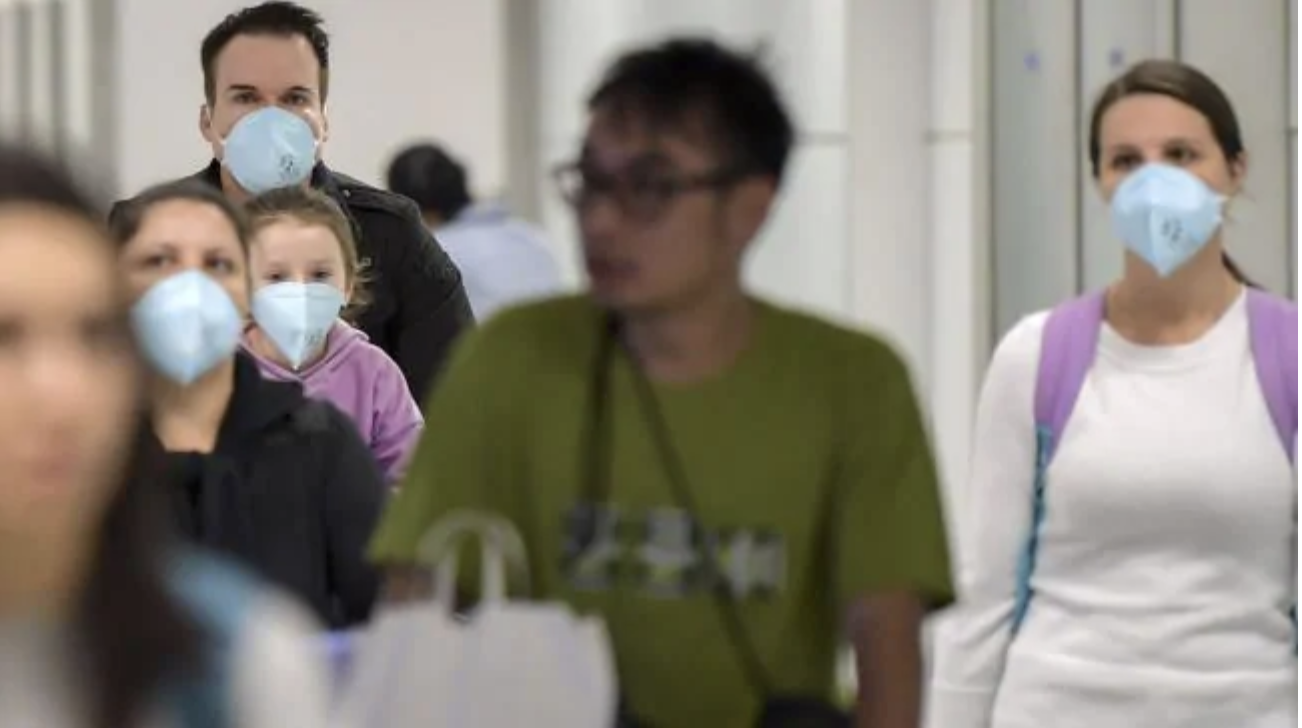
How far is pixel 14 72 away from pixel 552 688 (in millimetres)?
382

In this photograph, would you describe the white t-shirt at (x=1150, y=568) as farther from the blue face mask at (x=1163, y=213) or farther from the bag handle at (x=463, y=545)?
the bag handle at (x=463, y=545)

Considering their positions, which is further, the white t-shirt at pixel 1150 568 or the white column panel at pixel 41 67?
the white t-shirt at pixel 1150 568

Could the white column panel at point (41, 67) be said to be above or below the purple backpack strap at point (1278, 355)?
above

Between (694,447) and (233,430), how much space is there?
20 cm

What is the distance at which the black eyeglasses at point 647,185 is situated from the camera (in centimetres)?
125

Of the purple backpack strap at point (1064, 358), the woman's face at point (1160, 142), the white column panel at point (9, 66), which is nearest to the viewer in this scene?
the white column panel at point (9, 66)

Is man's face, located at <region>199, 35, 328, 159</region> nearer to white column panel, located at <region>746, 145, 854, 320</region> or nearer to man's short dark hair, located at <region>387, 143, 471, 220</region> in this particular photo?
man's short dark hair, located at <region>387, 143, 471, 220</region>

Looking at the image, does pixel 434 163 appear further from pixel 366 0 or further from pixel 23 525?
pixel 23 525

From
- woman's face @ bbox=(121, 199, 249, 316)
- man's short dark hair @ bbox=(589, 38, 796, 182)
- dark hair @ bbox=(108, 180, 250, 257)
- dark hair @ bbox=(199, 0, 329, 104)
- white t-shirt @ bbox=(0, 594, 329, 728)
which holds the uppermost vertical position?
dark hair @ bbox=(199, 0, 329, 104)

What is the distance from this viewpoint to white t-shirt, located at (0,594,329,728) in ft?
3.60

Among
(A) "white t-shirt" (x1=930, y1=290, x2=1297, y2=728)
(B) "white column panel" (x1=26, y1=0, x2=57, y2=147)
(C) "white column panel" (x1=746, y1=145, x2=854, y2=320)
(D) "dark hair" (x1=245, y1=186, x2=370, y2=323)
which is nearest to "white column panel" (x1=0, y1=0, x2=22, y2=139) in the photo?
(B) "white column panel" (x1=26, y1=0, x2=57, y2=147)

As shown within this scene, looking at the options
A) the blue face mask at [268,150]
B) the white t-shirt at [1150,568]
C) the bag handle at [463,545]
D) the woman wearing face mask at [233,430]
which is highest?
the blue face mask at [268,150]

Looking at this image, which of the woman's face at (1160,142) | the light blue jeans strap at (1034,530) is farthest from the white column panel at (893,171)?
the light blue jeans strap at (1034,530)

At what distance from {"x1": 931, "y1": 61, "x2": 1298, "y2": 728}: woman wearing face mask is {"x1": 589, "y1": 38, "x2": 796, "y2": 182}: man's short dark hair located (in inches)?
16.1
